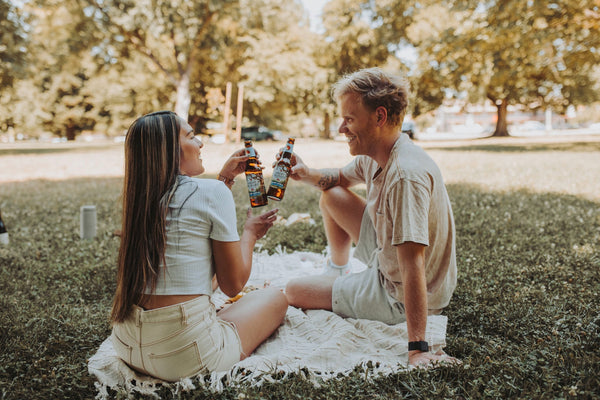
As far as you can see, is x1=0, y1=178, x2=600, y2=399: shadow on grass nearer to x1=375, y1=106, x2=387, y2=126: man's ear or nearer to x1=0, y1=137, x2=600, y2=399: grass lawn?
x1=0, y1=137, x2=600, y2=399: grass lawn

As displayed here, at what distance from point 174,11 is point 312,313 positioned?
856 inches

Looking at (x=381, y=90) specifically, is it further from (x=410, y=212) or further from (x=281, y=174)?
(x=281, y=174)

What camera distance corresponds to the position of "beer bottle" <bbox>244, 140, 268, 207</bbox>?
2.92m

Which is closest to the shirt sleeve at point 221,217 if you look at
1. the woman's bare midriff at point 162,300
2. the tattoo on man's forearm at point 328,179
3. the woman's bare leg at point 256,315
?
the woman's bare midriff at point 162,300

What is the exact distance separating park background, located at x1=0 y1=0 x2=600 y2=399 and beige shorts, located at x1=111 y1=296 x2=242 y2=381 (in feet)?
0.52

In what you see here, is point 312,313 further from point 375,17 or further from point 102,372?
point 375,17

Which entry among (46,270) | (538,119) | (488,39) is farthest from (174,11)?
(538,119)

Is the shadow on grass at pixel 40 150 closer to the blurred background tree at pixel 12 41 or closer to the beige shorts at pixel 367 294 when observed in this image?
the blurred background tree at pixel 12 41

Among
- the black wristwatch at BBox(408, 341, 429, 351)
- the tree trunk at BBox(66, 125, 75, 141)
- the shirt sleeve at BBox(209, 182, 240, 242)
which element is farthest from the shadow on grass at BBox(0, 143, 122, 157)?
A: the black wristwatch at BBox(408, 341, 429, 351)

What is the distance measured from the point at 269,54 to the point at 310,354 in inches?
1269

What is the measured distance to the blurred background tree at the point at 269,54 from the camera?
1639cm

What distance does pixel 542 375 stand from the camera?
2303 mm

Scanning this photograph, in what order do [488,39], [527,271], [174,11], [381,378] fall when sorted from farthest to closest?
[174,11] < [488,39] < [527,271] < [381,378]

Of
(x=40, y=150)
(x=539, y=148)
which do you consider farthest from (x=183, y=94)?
(x=539, y=148)
